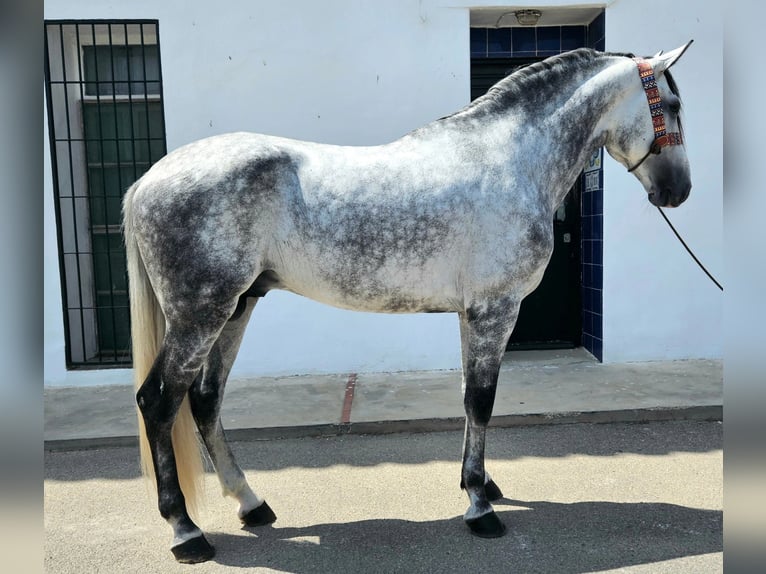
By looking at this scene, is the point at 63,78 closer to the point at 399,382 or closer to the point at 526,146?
the point at 399,382

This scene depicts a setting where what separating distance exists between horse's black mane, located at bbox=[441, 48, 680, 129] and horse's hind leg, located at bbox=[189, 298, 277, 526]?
142cm

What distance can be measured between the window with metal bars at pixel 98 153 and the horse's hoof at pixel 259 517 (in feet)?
10.7

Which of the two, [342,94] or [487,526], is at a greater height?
[342,94]

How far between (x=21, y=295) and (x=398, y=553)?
210 centimetres

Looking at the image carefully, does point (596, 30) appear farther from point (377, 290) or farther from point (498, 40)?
point (377, 290)

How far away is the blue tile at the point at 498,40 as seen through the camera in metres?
5.71

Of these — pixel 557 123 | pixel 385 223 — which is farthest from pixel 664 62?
pixel 385 223

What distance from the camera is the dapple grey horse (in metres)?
2.45

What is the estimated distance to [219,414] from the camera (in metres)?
2.79

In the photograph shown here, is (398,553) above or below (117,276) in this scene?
below

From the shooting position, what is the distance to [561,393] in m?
4.70

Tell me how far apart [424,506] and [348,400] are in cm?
178

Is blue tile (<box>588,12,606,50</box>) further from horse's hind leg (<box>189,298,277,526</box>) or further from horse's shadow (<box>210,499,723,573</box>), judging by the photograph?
horse's hind leg (<box>189,298,277,526</box>)

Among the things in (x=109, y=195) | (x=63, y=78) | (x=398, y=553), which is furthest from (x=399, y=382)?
(x=63, y=78)
